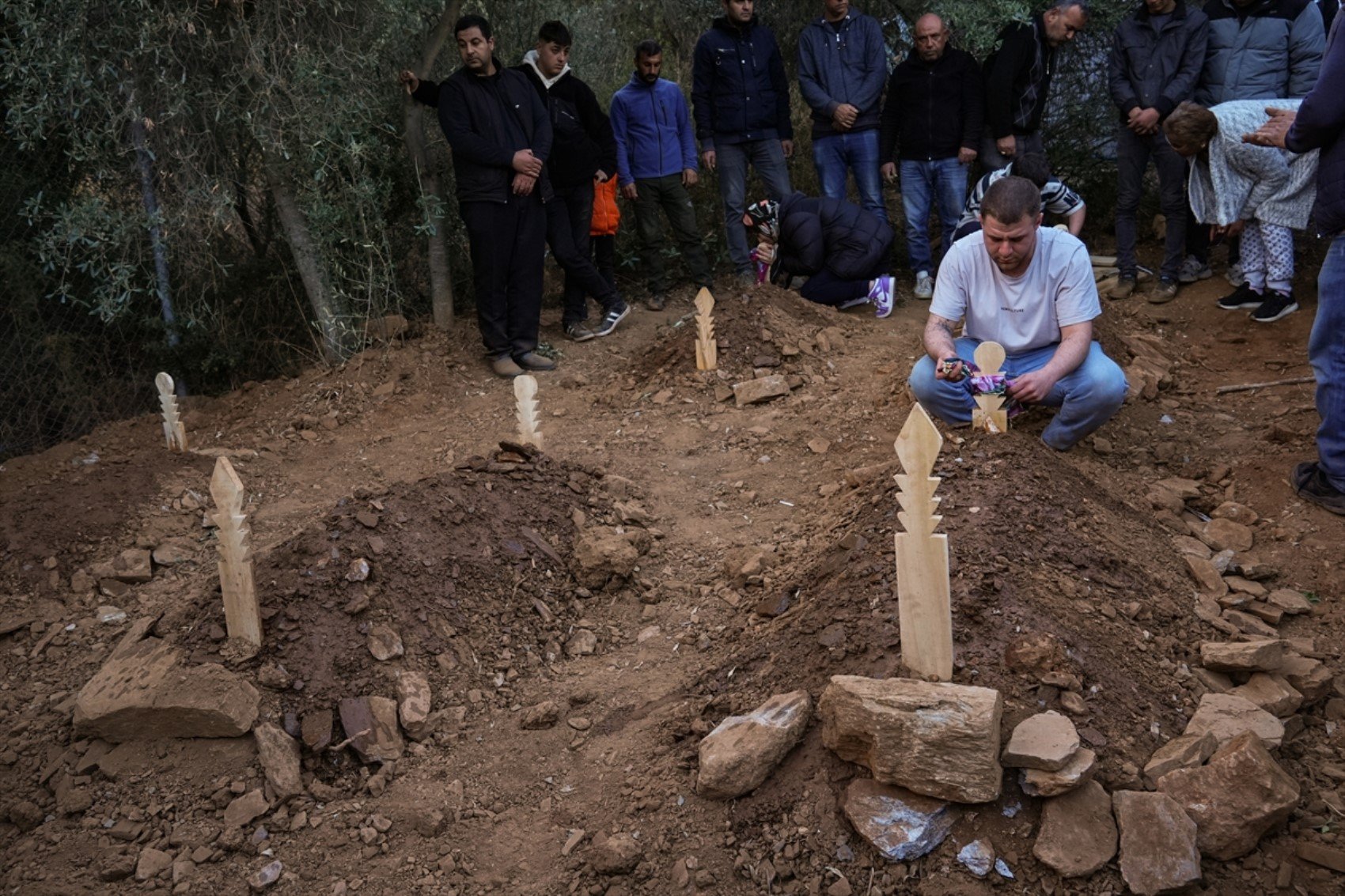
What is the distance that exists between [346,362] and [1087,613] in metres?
5.28

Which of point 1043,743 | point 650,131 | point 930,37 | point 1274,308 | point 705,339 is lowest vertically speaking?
point 1043,743

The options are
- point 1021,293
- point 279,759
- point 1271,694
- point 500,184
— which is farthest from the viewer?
point 500,184

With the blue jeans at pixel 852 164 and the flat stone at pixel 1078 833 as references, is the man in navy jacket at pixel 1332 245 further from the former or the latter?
the blue jeans at pixel 852 164

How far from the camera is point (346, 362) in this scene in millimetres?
7473

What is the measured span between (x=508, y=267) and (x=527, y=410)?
2.22m

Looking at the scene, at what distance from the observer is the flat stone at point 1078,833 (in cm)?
285

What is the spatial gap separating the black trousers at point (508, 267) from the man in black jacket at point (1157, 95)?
13.2 ft

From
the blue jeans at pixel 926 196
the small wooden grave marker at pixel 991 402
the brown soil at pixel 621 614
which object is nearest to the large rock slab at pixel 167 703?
the brown soil at pixel 621 614

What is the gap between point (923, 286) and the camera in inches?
338

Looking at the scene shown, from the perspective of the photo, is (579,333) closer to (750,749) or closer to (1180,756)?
(750,749)

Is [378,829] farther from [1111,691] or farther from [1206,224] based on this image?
[1206,224]

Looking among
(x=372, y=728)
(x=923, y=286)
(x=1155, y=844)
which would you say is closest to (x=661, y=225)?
(x=923, y=286)

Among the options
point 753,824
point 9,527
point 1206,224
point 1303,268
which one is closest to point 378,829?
point 753,824

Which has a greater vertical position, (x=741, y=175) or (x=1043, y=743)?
(x=741, y=175)
